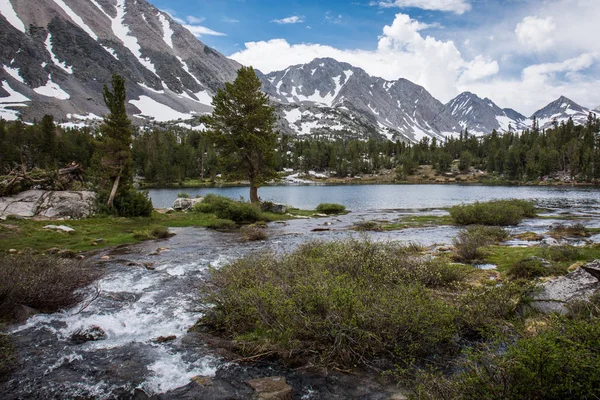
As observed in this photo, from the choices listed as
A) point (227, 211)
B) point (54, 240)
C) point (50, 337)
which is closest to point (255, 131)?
point (227, 211)

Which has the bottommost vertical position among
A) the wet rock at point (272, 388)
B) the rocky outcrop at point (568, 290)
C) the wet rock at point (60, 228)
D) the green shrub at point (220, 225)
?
the green shrub at point (220, 225)

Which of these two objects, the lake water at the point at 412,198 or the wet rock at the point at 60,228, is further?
the lake water at the point at 412,198

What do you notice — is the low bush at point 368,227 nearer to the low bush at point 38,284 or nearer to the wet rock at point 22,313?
the low bush at point 38,284

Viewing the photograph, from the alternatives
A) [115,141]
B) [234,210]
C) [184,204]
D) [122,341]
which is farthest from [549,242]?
[184,204]

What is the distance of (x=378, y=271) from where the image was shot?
10.9 metres

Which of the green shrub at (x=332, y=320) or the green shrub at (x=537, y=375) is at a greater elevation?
the green shrub at (x=537, y=375)

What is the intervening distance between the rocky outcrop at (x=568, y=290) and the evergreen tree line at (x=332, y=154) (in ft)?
218

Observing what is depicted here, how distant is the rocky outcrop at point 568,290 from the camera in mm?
8297

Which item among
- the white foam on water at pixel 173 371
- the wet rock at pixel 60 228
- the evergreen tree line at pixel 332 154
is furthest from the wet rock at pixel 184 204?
the white foam on water at pixel 173 371

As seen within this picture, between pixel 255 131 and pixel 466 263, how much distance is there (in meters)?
28.4

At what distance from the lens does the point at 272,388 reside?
6.29 m

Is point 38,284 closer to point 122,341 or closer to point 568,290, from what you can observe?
point 122,341

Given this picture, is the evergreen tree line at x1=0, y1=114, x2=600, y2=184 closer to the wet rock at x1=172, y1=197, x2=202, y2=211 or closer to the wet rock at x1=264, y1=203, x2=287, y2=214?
the wet rock at x1=172, y1=197, x2=202, y2=211

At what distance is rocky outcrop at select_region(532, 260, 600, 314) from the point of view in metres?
8.30
